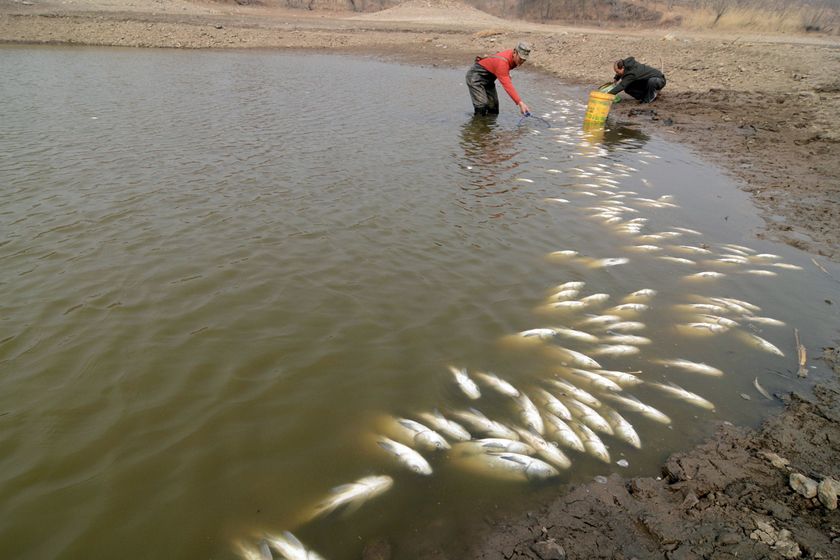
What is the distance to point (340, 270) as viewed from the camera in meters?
6.12

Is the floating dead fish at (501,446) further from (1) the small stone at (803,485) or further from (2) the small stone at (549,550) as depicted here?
(1) the small stone at (803,485)

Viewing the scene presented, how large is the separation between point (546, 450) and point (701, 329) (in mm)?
2780

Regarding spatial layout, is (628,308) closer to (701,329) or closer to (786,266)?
(701,329)

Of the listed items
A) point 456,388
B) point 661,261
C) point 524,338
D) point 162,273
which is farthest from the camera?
point 661,261

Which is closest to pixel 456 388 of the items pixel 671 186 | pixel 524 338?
pixel 524 338

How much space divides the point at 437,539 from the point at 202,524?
1592 millimetres

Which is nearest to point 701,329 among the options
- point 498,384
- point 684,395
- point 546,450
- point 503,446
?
point 684,395

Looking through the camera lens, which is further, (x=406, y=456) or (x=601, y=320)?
(x=601, y=320)

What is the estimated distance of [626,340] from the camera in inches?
203

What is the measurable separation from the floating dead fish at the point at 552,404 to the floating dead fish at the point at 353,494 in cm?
162

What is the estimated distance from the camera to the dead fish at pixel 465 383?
437 centimetres

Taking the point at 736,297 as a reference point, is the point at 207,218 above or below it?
above

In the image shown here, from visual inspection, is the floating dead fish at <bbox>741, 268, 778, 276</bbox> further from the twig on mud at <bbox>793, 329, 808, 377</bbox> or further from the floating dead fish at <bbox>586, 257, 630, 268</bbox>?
the floating dead fish at <bbox>586, 257, 630, 268</bbox>

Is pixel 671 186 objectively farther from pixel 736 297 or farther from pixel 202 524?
pixel 202 524
